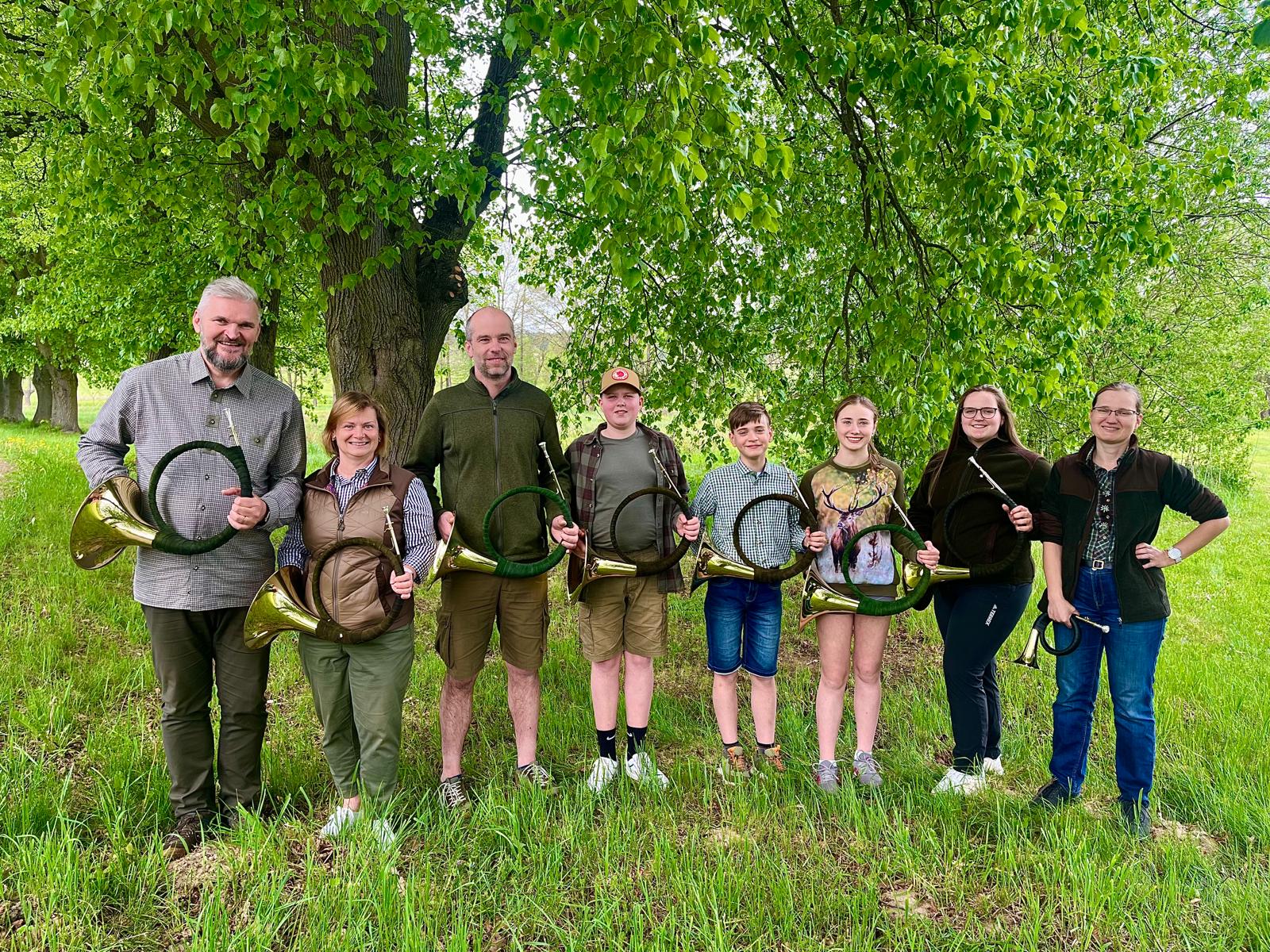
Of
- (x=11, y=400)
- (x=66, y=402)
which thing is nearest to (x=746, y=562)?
(x=66, y=402)

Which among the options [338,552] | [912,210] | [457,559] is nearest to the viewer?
[338,552]

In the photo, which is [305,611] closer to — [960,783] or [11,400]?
[960,783]

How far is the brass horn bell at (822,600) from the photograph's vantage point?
384 centimetres

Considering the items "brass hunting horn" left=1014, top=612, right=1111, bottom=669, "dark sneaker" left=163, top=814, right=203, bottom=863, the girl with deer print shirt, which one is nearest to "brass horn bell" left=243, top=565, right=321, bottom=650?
"dark sneaker" left=163, top=814, right=203, bottom=863

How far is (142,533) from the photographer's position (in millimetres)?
3141

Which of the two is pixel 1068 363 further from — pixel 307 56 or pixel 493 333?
pixel 307 56

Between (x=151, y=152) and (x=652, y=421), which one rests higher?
(x=151, y=152)

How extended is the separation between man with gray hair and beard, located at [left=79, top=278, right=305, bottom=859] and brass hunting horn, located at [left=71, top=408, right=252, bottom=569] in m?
0.06

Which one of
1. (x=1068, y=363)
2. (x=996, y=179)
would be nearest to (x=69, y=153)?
(x=996, y=179)

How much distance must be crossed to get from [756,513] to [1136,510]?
70.5 inches

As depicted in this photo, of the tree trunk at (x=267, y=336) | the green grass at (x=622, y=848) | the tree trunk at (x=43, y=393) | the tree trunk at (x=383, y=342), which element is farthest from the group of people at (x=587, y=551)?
the tree trunk at (x=43, y=393)

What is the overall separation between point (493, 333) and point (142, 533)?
70.3 inches

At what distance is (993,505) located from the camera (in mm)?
3926

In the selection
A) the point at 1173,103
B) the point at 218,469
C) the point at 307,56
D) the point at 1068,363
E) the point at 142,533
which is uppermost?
the point at 1173,103
